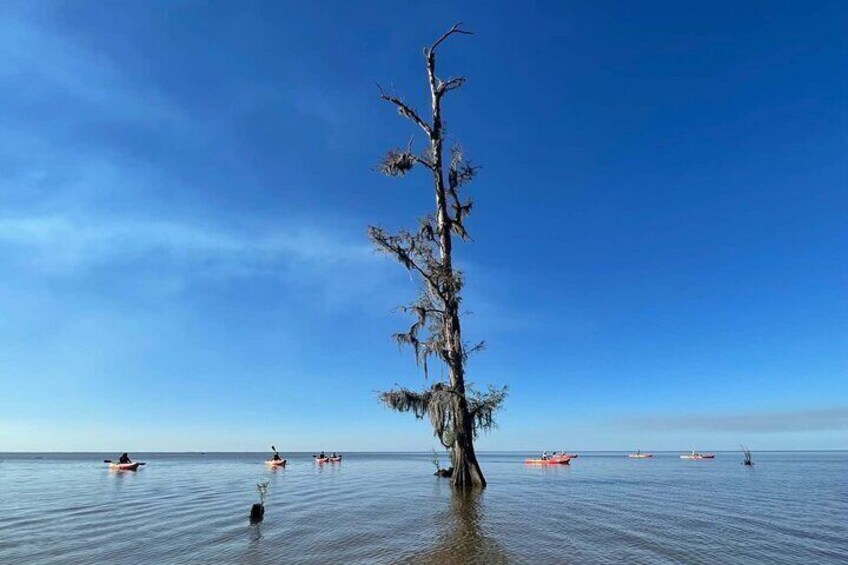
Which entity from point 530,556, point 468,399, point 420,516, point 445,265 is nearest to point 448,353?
point 468,399

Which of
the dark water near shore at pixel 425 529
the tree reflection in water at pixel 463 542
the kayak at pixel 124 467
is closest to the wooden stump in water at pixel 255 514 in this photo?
the dark water near shore at pixel 425 529

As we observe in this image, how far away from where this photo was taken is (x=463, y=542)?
11.7 metres

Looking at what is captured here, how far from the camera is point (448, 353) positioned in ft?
76.5

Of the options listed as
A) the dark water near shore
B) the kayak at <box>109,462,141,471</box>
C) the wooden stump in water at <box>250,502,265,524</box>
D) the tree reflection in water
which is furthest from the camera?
the kayak at <box>109,462,141,471</box>

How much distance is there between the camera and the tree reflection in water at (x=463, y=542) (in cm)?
1012

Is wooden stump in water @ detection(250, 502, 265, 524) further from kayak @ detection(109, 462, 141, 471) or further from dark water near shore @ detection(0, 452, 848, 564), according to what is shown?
kayak @ detection(109, 462, 141, 471)

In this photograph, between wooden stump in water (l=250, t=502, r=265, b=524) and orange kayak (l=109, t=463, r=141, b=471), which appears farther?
orange kayak (l=109, t=463, r=141, b=471)

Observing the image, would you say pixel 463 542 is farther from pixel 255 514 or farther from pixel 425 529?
pixel 255 514

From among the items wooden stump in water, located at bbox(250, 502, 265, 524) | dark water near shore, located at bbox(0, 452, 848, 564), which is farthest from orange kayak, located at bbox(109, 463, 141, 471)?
wooden stump in water, located at bbox(250, 502, 265, 524)

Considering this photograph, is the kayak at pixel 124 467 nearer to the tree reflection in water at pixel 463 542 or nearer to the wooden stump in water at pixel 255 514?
the wooden stump in water at pixel 255 514

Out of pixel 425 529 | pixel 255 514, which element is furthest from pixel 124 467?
pixel 425 529

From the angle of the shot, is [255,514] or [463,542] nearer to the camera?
[463,542]

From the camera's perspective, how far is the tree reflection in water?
10.1m

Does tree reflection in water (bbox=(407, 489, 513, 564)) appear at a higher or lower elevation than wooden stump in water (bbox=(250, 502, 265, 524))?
lower
